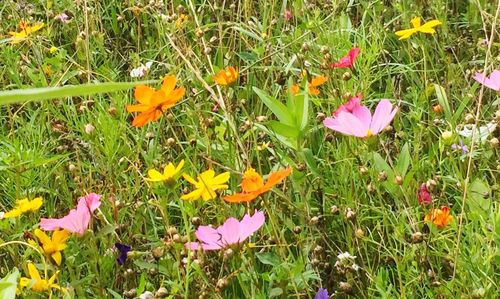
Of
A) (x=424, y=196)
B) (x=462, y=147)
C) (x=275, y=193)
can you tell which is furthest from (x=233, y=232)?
(x=462, y=147)

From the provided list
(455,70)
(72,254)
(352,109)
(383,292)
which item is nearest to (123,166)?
→ (72,254)

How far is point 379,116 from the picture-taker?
36.6 inches

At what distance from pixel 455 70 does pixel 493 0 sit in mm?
394

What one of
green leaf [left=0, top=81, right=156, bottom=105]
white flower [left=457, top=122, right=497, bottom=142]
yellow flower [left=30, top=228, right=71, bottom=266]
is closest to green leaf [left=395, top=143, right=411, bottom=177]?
white flower [left=457, top=122, right=497, bottom=142]

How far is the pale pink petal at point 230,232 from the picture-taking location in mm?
891

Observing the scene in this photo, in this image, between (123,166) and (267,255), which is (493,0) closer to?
(123,166)

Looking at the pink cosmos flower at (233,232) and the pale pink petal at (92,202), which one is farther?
the pale pink petal at (92,202)

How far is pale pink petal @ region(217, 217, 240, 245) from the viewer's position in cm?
89

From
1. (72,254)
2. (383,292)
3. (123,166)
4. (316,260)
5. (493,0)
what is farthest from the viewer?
(493,0)

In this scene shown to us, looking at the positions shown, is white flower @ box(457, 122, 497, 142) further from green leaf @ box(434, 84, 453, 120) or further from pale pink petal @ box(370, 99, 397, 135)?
A: pale pink petal @ box(370, 99, 397, 135)

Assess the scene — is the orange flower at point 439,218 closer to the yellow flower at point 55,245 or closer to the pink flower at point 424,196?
the pink flower at point 424,196

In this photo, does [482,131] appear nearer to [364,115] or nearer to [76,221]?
[364,115]

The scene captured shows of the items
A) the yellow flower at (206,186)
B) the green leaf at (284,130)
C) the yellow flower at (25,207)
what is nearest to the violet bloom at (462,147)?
the green leaf at (284,130)

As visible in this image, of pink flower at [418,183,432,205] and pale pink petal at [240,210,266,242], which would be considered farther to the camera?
pink flower at [418,183,432,205]
